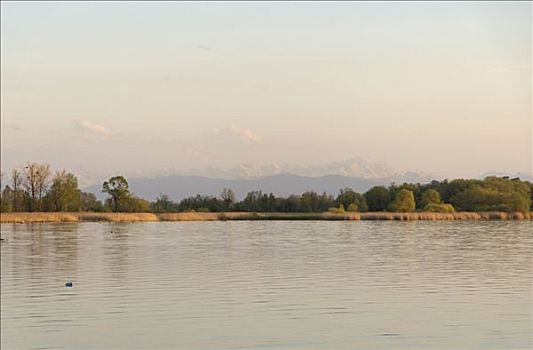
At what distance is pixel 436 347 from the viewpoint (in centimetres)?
1372

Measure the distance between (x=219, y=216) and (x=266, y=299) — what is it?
208ft

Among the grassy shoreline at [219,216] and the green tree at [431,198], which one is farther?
the green tree at [431,198]

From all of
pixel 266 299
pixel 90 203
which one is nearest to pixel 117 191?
pixel 90 203

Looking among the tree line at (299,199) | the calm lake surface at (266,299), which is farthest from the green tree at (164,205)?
the calm lake surface at (266,299)

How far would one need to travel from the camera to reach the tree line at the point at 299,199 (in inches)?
3063

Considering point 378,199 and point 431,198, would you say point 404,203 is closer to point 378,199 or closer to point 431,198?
point 431,198

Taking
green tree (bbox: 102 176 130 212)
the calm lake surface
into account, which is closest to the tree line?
green tree (bbox: 102 176 130 212)

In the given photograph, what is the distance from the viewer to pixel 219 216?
82.6 metres

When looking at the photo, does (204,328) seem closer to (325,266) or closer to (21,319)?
(21,319)

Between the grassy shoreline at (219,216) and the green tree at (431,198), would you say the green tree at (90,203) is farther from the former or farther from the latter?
the green tree at (431,198)

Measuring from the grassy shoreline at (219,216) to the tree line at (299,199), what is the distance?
2805 millimetres

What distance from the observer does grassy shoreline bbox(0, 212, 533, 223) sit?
2665 inches

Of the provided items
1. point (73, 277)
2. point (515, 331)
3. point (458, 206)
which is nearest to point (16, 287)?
point (73, 277)

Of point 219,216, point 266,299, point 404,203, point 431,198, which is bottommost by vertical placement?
point 266,299
